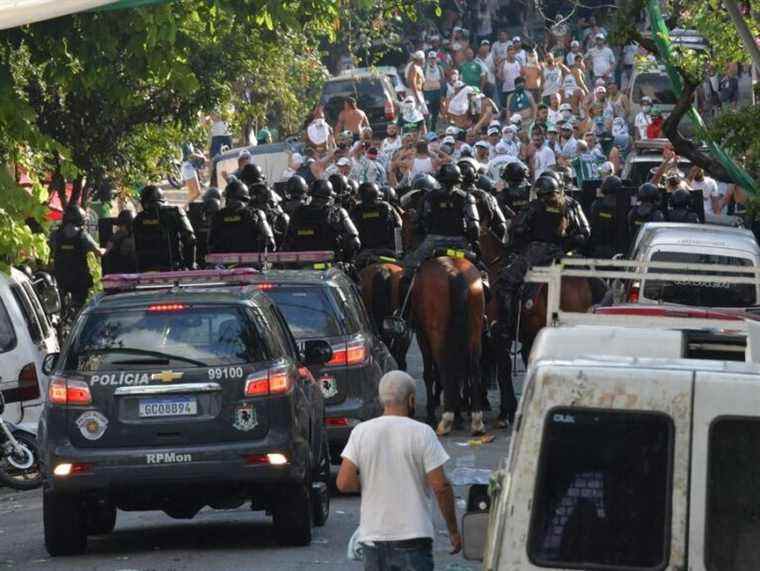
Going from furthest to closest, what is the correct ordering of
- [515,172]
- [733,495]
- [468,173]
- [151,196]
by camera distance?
[515,172] < [151,196] < [468,173] < [733,495]

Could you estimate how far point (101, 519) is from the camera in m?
14.2

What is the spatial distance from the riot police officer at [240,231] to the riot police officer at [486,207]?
2.15 metres

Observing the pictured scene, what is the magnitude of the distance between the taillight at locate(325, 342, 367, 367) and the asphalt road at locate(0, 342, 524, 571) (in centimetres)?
101

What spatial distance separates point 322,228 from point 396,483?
13.1 metres

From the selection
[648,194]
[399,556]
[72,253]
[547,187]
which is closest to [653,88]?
[648,194]

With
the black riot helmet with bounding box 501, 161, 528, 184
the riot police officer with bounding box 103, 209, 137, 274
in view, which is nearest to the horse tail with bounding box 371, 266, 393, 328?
the black riot helmet with bounding box 501, 161, 528, 184

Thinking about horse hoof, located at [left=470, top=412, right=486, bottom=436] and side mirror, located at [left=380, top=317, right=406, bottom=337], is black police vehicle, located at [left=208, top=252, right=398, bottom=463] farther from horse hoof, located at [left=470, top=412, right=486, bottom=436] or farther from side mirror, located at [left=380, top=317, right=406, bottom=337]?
horse hoof, located at [left=470, top=412, right=486, bottom=436]

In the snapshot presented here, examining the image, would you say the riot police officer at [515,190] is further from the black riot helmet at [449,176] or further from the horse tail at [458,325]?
the horse tail at [458,325]

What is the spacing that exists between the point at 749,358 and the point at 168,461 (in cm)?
517

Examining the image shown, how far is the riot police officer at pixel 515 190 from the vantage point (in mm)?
24516

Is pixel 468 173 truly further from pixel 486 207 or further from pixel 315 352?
pixel 315 352

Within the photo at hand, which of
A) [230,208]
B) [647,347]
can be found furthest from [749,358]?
[230,208]

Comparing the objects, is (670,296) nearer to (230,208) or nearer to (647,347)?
(230,208)

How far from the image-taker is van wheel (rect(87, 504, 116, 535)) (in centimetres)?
1388
